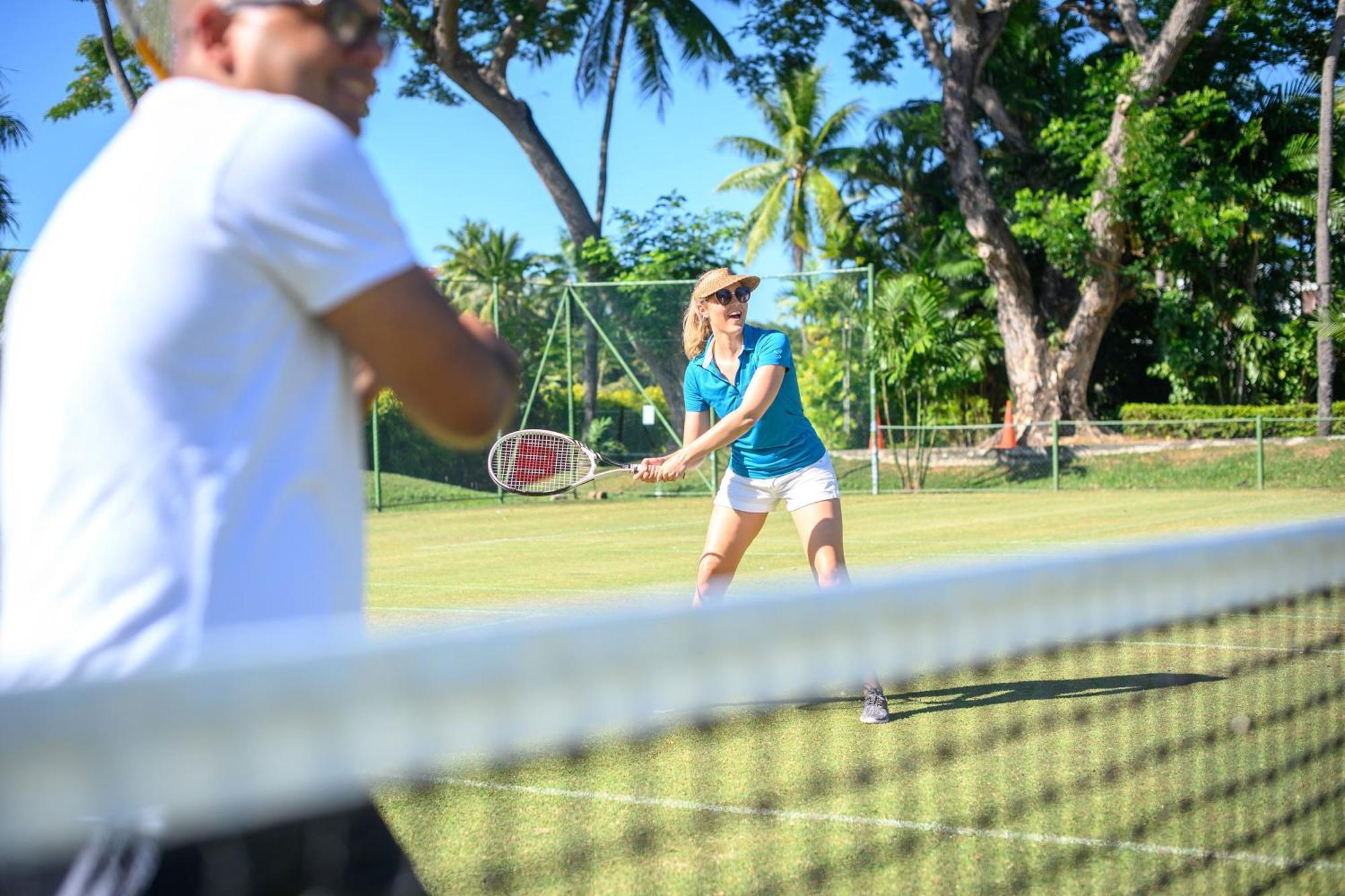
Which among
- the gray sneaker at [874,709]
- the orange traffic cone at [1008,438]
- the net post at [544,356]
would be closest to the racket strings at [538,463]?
the gray sneaker at [874,709]

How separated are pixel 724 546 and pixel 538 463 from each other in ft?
12.5

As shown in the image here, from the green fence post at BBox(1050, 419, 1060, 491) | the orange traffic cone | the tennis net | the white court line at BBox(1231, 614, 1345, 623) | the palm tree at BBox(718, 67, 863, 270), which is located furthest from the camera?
the palm tree at BBox(718, 67, 863, 270)

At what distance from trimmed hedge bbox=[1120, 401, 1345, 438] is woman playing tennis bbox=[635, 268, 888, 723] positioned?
1560cm

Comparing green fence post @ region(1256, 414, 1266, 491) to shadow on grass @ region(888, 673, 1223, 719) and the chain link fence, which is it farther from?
shadow on grass @ region(888, 673, 1223, 719)

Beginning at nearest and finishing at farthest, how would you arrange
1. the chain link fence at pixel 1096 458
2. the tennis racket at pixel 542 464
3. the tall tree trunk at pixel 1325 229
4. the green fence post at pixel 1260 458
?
the tennis racket at pixel 542 464
the green fence post at pixel 1260 458
the chain link fence at pixel 1096 458
the tall tree trunk at pixel 1325 229

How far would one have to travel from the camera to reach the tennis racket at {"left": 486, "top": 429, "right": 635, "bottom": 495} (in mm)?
7793

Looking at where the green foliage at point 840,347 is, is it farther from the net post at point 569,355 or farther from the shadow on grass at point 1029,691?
the shadow on grass at point 1029,691

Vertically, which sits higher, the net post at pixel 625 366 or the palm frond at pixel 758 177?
the palm frond at pixel 758 177

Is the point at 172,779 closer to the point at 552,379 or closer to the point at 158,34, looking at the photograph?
the point at 158,34

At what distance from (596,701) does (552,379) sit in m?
21.5

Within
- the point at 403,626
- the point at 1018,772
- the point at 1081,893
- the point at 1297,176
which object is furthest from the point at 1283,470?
the point at 1081,893

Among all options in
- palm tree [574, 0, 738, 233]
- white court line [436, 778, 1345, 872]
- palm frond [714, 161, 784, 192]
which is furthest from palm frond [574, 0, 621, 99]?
white court line [436, 778, 1345, 872]

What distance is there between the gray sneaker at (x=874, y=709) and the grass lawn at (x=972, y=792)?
87 mm

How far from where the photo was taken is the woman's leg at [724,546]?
237 inches
